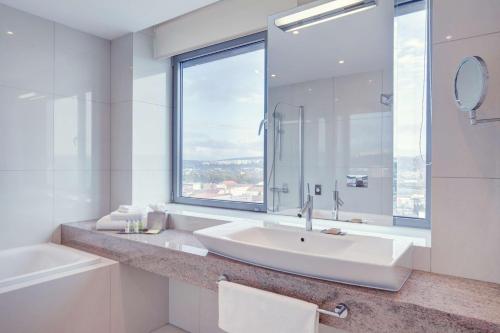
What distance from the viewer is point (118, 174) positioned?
9.32 ft

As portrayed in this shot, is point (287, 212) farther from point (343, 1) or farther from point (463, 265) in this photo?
point (343, 1)

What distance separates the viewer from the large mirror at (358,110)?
5.69 feet

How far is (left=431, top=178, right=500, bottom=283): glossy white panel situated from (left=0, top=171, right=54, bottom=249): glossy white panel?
2679 millimetres

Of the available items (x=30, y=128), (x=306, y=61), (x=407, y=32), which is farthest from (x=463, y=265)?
(x=30, y=128)

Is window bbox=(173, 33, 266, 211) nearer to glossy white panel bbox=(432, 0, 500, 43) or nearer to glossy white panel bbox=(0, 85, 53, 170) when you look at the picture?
glossy white panel bbox=(0, 85, 53, 170)

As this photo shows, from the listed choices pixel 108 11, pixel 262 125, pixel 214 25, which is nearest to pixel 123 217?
pixel 262 125

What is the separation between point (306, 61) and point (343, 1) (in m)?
0.39

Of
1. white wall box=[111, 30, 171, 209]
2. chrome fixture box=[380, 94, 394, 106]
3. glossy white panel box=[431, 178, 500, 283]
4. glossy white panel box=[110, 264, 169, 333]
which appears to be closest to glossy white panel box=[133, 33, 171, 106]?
white wall box=[111, 30, 171, 209]

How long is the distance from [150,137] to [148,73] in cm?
58

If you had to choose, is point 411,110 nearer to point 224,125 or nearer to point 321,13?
point 321,13

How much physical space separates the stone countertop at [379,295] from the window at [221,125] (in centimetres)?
90

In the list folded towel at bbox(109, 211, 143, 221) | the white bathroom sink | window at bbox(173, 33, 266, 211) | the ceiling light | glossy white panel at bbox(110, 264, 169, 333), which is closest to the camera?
the white bathroom sink

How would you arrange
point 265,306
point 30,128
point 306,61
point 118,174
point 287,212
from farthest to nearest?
1. point 118,174
2. point 30,128
3. point 287,212
4. point 306,61
5. point 265,306

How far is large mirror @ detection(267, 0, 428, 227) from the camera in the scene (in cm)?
173
